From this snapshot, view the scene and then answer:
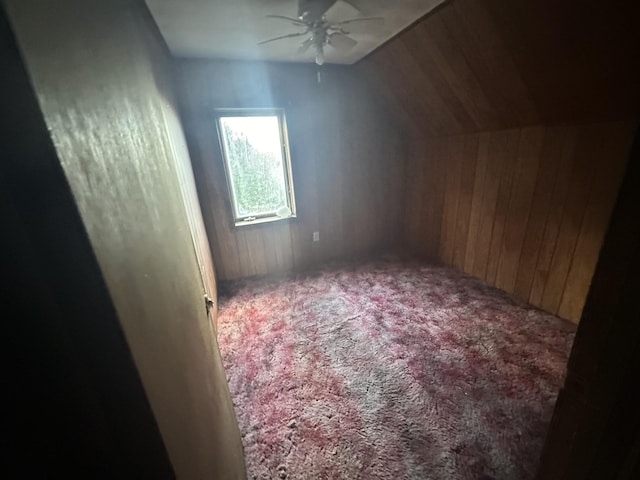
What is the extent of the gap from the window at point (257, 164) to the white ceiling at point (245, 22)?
0.59m

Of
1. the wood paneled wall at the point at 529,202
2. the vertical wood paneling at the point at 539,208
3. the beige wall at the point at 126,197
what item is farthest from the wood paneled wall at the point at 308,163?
the beige wall at the point at 126,197

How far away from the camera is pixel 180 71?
2.52m

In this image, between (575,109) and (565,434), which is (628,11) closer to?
(575,109)

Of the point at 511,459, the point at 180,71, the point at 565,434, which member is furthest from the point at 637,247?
the point at 180,71

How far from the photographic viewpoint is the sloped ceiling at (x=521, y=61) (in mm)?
1389

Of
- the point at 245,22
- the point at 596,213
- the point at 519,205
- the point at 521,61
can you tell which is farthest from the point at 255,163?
the point at 596,213

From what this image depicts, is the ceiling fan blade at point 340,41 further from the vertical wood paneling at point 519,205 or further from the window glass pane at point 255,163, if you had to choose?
the vertical wood paneling at point 519,205

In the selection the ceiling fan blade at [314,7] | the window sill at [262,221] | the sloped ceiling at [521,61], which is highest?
the ceiling fan blade at [314,7]

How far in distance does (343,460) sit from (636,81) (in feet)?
8.37

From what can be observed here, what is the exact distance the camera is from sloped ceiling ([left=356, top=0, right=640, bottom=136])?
1.39 metres

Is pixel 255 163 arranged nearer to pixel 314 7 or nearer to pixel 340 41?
pixel 340 41

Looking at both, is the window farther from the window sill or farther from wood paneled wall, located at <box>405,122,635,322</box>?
wood paneled wall, located at <box>405,122,635,322</box>

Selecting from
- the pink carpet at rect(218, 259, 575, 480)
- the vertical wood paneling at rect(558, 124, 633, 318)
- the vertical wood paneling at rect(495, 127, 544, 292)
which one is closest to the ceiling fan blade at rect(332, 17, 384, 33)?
the vertical wood paneling at rect(495, 127, 544, 292)

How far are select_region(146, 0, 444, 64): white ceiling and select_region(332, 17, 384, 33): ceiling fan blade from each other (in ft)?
0.12
